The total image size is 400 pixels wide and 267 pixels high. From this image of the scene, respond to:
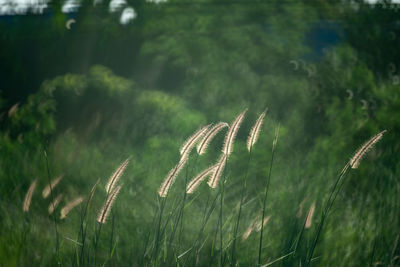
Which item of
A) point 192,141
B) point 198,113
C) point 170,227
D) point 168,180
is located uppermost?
point 192,141

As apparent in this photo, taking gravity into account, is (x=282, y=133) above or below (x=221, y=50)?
below

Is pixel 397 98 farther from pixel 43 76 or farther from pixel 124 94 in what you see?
pixel 43 76

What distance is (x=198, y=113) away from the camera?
3.78m

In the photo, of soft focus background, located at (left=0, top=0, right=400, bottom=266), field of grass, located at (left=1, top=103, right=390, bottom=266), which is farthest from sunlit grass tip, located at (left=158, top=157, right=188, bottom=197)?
soft focus background, located at (left=0, top=0, right=400, bottom=266)

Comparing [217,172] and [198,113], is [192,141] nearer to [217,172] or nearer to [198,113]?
[217,172]

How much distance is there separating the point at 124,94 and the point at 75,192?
1797 mm

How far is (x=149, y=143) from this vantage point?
3301 millimetres

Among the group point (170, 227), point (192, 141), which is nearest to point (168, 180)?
point (192, 141)

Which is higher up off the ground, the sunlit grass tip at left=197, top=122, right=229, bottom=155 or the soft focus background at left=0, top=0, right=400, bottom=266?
the sunlit grass tip at left=197, top=122, right=229, bottom=155

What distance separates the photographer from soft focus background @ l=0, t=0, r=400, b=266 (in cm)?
194

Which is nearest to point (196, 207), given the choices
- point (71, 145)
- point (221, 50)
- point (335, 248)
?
point (335, 248)

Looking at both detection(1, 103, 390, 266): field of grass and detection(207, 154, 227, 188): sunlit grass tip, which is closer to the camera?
detection(207, 154, 227, 188): sunlit grass tip

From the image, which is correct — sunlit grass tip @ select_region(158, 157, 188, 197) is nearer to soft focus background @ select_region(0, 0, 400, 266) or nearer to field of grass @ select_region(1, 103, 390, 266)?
field of grass @ select_region(1, 103, 390, 266)

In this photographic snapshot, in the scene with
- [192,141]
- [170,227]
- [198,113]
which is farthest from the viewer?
[198,113]
